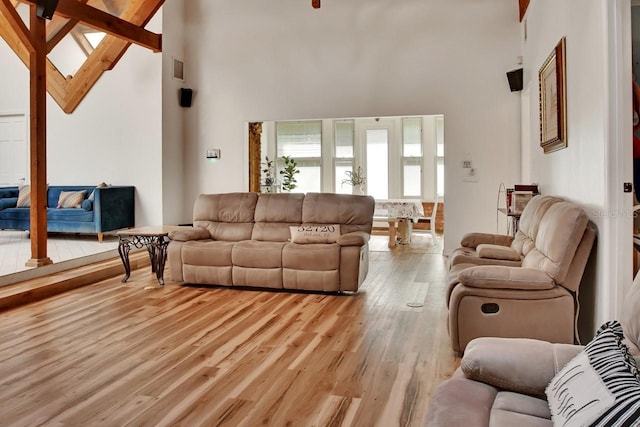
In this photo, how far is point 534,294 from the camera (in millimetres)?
3045

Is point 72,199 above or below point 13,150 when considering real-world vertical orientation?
below

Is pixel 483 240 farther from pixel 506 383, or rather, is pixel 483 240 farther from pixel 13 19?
pixel 13 19

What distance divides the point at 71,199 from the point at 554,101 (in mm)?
6595

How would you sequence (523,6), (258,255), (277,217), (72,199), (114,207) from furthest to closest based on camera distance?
(72,199) < (114,207) < (523,6) < (277,217) < (258,255)

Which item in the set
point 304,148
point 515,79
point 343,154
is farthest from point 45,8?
point 343,154

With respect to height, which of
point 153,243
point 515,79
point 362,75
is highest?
point 362,75

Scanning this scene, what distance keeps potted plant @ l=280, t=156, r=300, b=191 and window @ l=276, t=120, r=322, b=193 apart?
0.31 ft

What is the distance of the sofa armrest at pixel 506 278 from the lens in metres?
3.02

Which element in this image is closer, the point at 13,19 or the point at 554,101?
the point at 554,101

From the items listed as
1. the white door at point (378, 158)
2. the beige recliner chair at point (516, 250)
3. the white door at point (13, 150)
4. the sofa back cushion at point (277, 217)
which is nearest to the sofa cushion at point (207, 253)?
the sofa back cushion at point (277, 217)

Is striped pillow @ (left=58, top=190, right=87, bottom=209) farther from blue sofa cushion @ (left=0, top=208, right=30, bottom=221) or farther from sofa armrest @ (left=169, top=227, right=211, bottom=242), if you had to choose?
sofa armrest @ (left=169, top=227, right=211, bottom=242)

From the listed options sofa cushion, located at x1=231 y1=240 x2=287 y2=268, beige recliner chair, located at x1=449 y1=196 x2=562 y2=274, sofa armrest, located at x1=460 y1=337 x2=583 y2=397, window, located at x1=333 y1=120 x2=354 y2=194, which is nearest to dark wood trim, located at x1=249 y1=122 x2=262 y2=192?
window, located at x1=333 y1=120 x2=354 y2=194

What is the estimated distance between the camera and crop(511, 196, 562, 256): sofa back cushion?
3754mm

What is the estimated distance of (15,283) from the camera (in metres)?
4.93
